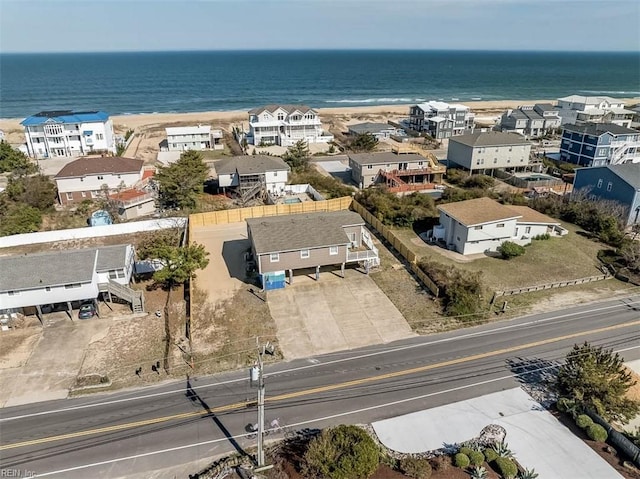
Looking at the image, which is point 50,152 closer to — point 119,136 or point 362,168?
point 119,136

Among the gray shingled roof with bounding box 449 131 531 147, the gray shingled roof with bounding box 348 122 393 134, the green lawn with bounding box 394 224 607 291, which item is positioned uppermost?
the gray shingled roof with bounding box 449 131 531 147

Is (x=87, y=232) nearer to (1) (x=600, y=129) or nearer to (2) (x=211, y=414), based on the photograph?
(2) (x=211, y=414)

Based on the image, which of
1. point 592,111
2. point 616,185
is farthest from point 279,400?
point 592,111

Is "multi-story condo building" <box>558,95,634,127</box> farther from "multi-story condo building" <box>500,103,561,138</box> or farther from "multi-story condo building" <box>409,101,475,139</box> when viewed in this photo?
"multi-story condo building" <box>409,101,475,139</box>

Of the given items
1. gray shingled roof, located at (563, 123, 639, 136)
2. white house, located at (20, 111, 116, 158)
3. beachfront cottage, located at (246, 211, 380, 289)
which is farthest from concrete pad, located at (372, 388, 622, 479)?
white house, located at (20, 111, 116, 158)

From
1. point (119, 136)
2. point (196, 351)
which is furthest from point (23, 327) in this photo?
point (119, 136)

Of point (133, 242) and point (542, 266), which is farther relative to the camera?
point (133, 242)
